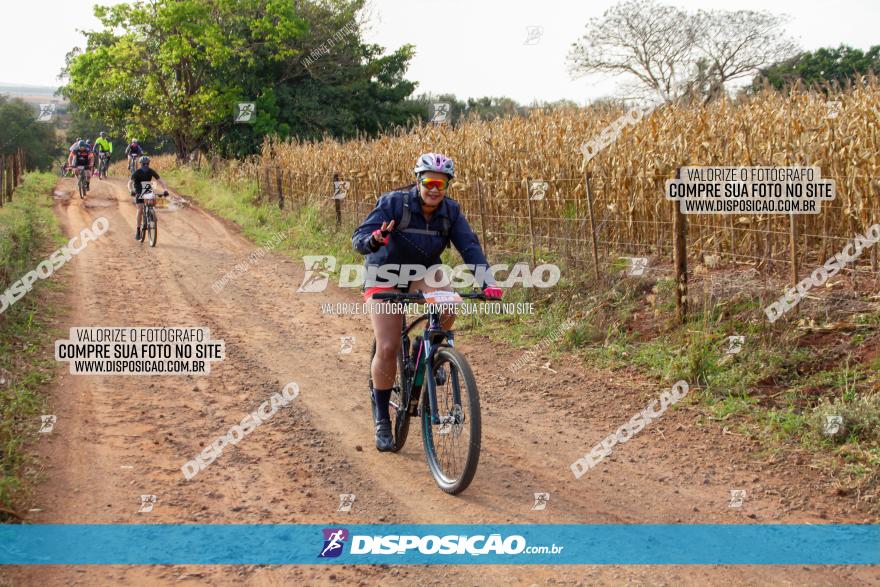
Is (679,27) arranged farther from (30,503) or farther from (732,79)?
(30,503)

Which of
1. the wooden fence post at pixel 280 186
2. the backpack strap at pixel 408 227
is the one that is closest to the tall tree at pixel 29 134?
the wooden fence post at pixel 280 186

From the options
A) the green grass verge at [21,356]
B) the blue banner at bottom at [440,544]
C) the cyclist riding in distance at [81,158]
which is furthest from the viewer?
the cyclist riding in distance at [81,158]

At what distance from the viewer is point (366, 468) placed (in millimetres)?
5703

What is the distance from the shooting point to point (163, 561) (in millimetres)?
4328

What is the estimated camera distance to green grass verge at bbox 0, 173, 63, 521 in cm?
547

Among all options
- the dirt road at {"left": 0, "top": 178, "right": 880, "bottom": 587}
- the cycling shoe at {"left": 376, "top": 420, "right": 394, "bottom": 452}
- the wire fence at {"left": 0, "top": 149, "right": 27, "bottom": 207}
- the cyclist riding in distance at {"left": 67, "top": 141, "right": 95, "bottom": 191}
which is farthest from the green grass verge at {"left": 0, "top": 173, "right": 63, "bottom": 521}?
the cyclist riding in distance at {"left": 67, "top": 141, "right": 95, "bottom": 191}

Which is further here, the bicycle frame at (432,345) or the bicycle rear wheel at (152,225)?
the bicycle rear wheel at (152,225)

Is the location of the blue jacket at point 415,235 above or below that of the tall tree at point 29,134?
below

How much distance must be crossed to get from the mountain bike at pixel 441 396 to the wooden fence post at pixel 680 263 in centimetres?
379

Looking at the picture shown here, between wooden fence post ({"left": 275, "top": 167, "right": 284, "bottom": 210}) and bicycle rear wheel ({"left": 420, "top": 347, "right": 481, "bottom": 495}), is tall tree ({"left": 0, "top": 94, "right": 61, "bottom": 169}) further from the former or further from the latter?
bicycle rear wheel ({"left": 420, "top": 347, "right": 481, "bottom": 495})

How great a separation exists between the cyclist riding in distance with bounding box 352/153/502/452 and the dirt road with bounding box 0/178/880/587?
1.01 metres

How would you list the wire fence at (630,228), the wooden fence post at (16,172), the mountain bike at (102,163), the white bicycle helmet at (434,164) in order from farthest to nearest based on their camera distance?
the mountain bike at (102,163) → the wooden fence post at (16,172) → the wire fence at (630,228) → the white bicycle helmet at (434,164)

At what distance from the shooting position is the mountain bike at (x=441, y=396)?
5.00m

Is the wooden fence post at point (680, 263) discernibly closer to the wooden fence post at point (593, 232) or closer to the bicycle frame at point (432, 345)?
the wooden fence post at point (593, 232)
